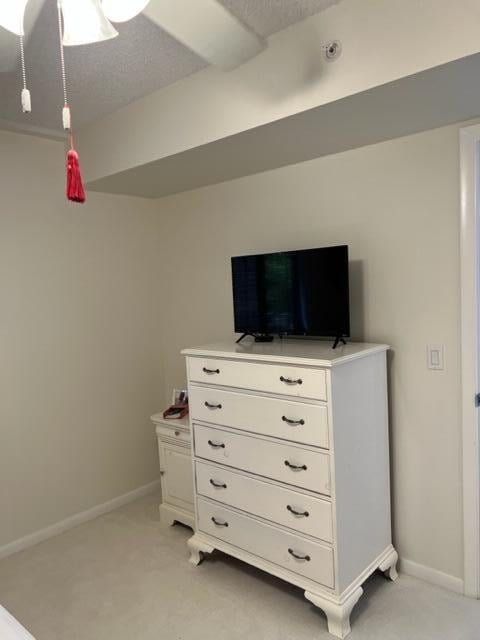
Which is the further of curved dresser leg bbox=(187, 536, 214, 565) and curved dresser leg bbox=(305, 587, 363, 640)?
curved dresser leg bbox=(187, 536, 214, 565)

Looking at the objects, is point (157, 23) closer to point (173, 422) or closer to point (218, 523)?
point (173, 422)

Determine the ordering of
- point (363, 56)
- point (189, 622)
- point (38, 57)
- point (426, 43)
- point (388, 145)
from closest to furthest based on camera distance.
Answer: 1. point (426, 43)
2. point (363, 56)
3. point (38, 57)
4. point (189, 622)
5. point (388, 145)

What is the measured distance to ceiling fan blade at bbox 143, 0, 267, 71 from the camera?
4.78 feet

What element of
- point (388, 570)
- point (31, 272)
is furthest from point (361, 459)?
point (31, 272)

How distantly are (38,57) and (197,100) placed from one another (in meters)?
0.69

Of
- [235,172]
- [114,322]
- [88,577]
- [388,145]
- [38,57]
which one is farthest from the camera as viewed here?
[114,322]

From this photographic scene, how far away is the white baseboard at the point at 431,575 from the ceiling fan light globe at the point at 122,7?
258 centimetres

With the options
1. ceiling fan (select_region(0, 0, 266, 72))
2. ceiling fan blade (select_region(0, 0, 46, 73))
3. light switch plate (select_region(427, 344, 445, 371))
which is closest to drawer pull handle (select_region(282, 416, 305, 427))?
light switch plate (select_region(427, 344, 445, 371))

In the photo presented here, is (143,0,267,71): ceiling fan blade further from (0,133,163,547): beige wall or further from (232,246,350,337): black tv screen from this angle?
(0,133,163,547): beige wall

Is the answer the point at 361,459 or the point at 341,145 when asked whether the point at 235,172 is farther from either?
the point at 361,459

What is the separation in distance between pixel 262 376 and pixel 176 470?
111 cm

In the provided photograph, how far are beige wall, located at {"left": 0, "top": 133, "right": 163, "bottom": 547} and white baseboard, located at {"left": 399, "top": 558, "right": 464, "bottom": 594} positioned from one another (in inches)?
74.0

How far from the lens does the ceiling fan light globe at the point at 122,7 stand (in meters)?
1.22

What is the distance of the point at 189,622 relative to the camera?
6.88 feet
